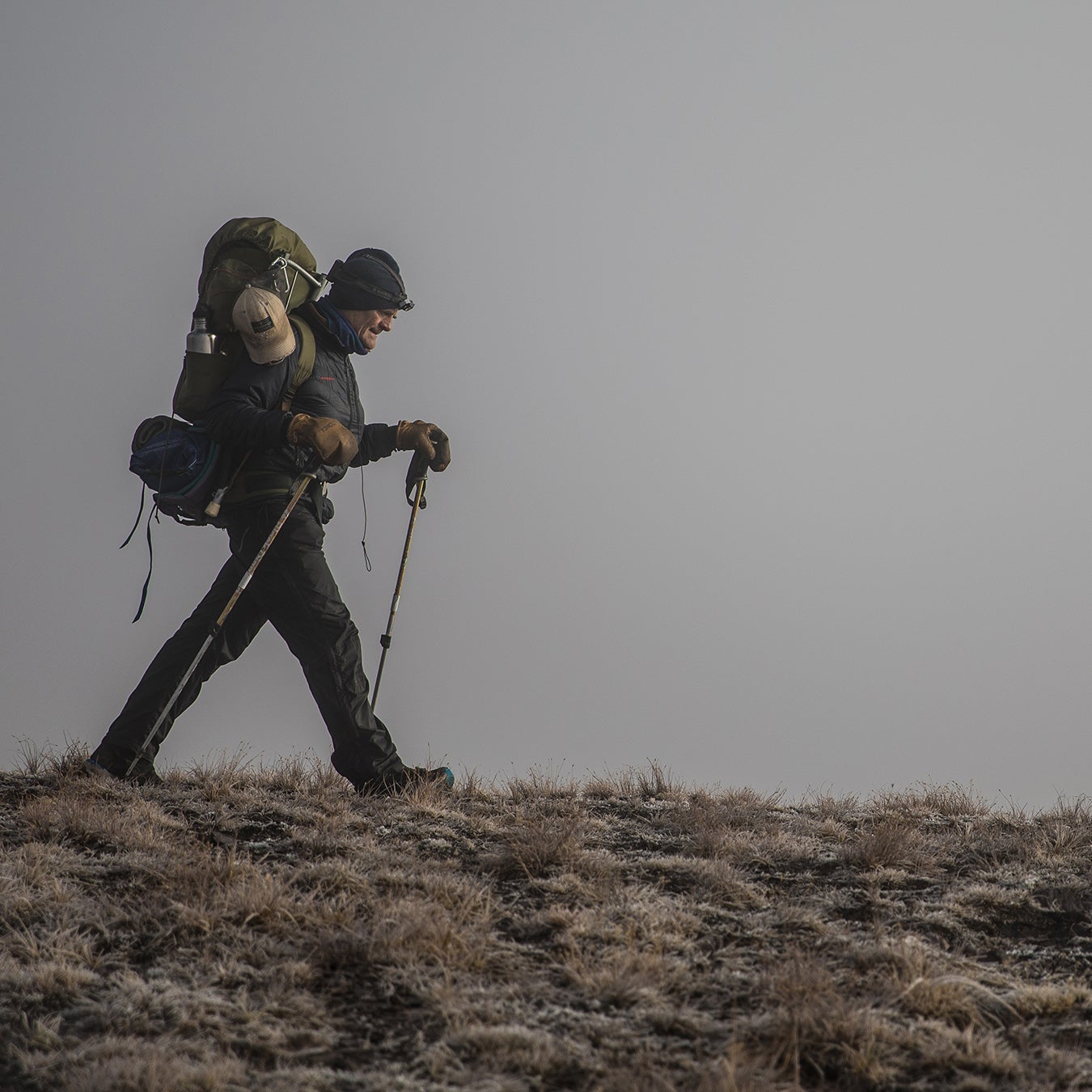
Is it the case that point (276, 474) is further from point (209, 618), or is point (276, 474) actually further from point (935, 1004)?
point (935, 1004)

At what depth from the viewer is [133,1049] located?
10.4 feet

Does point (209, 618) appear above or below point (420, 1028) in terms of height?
above

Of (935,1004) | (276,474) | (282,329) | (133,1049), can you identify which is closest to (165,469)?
(276,474)

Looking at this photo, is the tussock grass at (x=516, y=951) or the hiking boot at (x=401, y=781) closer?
the tussock grass at (x=516, y=951)

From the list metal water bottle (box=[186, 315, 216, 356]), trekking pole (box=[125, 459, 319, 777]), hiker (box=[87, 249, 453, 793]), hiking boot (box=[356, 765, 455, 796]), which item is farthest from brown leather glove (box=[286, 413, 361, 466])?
hiking boot (box=[356, 765, 455, 796])

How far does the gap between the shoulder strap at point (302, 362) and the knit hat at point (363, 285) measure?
1.46 feet

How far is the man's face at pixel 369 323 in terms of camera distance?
286 inches

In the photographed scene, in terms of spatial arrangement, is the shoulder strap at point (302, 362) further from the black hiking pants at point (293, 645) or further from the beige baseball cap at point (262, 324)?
the black hiking pants at point (293, 645)

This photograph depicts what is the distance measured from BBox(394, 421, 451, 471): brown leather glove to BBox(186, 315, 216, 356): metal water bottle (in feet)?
5.10

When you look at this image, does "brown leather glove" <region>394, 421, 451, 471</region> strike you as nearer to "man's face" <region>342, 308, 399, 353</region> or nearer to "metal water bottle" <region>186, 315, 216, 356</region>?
"man's face" <region>342, 308, 399, 353</region>

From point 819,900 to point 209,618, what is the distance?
168 inches

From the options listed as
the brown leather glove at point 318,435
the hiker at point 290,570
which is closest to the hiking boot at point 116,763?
the hiker at point 290,570

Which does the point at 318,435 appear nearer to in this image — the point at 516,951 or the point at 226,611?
the point at 226,611

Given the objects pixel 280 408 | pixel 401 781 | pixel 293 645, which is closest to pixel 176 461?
pixel 280 408
